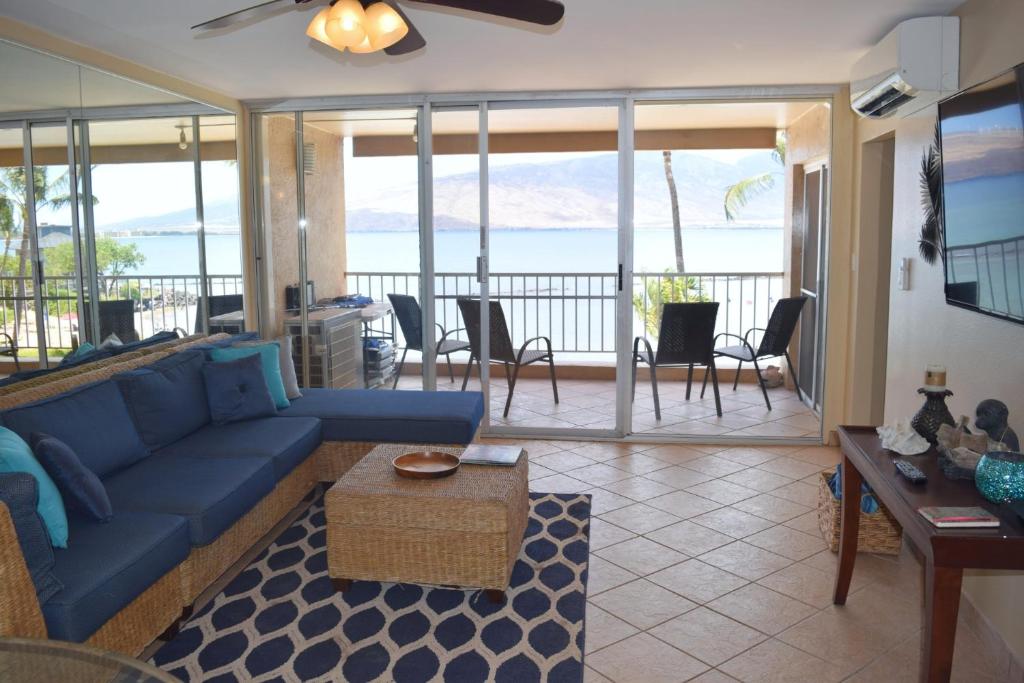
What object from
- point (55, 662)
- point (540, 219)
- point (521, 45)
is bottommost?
point (55, 662)

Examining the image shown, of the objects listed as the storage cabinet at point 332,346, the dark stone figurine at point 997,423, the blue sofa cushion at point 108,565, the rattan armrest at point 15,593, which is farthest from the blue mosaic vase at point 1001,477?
the storage cabinet at point 332,346

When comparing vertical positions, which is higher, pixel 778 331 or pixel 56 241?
pixel 56 241

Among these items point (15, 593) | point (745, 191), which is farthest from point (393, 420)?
point (745, 191)

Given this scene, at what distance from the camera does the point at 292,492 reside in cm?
371

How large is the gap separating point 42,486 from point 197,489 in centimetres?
61

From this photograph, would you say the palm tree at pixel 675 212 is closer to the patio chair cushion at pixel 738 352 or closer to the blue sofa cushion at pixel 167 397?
the patio chair cushion at pixel 738 352

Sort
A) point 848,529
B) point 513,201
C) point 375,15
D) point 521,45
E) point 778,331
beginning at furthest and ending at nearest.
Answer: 1. point 778,331
2. point 513,201
3. point 521,45
4. point 848,529
5. point 375,15

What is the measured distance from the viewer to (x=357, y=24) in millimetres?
2275

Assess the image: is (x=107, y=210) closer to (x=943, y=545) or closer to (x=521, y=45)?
(x=521, y=45)

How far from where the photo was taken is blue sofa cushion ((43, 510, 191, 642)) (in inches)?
82.7

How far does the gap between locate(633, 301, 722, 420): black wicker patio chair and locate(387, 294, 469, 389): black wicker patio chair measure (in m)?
1.29

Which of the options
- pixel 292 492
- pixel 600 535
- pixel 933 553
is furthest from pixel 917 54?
pixel 292 492

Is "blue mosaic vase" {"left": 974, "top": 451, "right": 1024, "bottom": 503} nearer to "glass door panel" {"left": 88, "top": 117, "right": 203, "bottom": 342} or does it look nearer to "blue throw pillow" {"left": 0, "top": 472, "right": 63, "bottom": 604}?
"blue throw pillow" {"left": 0, "top": 472, "right": 63, "bottom": 604}

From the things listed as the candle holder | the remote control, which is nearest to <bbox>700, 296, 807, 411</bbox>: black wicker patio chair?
the candle holder
